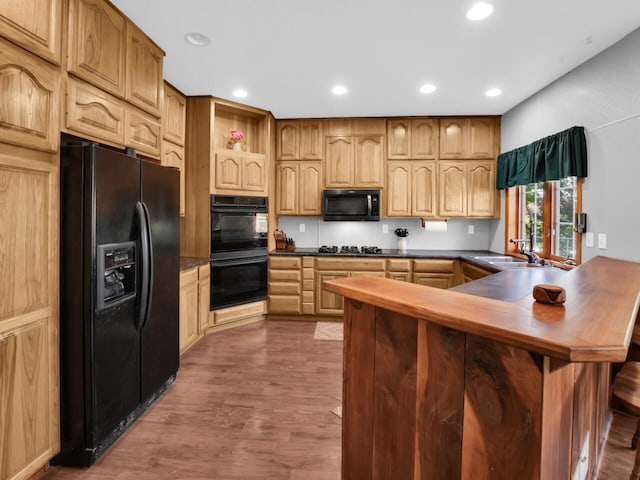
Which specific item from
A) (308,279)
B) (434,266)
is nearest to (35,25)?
(308,279)

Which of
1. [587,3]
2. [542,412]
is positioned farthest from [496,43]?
[542,412]

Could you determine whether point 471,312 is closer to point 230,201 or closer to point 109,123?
point 109,123

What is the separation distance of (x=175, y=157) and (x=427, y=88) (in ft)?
8.83

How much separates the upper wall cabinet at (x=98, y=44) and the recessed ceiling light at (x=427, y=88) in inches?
104

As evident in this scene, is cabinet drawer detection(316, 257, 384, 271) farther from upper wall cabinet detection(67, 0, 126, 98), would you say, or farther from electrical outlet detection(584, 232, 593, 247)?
upper wall cabinet detection(67, 0, 126, 98)

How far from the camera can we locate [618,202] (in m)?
2.49

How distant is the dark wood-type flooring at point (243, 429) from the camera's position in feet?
5.81

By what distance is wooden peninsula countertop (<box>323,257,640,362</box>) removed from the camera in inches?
27.4

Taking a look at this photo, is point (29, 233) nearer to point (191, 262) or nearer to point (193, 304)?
point (191, 262)

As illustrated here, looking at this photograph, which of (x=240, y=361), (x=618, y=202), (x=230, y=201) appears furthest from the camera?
(x=230, y=201)

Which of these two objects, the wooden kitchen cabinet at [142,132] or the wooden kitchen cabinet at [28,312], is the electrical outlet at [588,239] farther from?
the wooden kitchen cabinet at [28,312]

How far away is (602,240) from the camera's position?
2.67m

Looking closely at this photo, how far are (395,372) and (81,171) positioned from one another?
1781mm

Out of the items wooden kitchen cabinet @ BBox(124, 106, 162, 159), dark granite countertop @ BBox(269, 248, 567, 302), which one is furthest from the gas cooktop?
wooden kitchen cabinet @ BBox(124, 106, 162, 159)
